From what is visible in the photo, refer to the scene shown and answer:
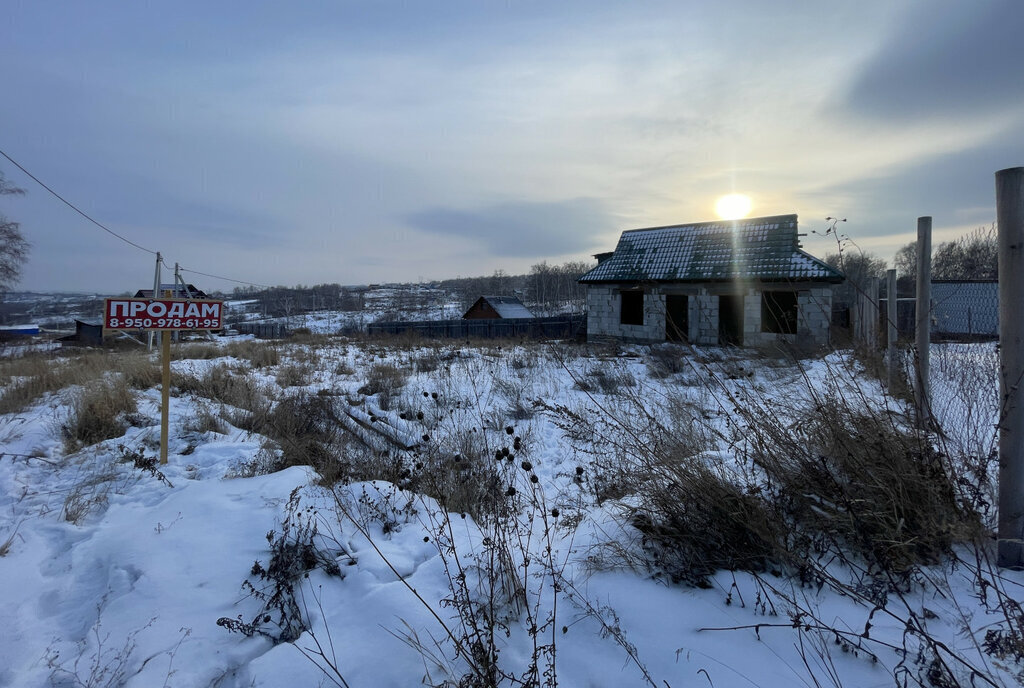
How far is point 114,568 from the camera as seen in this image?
121 inches

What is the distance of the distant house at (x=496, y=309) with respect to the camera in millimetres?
34219

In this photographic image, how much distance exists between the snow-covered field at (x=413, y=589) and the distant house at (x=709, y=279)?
35.8 feet

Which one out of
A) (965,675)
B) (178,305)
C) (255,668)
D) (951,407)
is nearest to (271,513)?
(255,668)

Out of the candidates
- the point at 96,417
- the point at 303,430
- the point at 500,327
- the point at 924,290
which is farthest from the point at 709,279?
the point at 96,417

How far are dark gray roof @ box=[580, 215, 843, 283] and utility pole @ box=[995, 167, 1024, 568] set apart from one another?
13204 mm

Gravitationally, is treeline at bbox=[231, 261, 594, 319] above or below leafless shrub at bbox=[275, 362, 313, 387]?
above

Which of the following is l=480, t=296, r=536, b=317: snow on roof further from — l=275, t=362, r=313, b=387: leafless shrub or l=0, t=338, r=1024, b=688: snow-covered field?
l=0, t=338, r=1024, b=688: snow-covered field

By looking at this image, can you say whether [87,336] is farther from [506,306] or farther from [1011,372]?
[1011,372]

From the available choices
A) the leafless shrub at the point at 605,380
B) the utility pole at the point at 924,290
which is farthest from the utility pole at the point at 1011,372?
the leafless shrub at the point at 605,380

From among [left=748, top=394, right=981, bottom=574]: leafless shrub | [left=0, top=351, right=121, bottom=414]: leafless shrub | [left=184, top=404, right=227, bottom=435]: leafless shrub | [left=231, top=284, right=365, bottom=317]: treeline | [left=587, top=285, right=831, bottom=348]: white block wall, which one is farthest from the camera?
[left=231, top=284, right=365, bottom=317]: treeline

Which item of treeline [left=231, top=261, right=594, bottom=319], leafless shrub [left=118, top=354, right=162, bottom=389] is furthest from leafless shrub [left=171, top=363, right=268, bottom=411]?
treeline [left=231, top=261, right=594, bottom=319]

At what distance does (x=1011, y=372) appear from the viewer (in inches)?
93.4

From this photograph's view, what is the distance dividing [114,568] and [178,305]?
2.98 metres

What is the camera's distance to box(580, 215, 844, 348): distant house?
15.2 m
